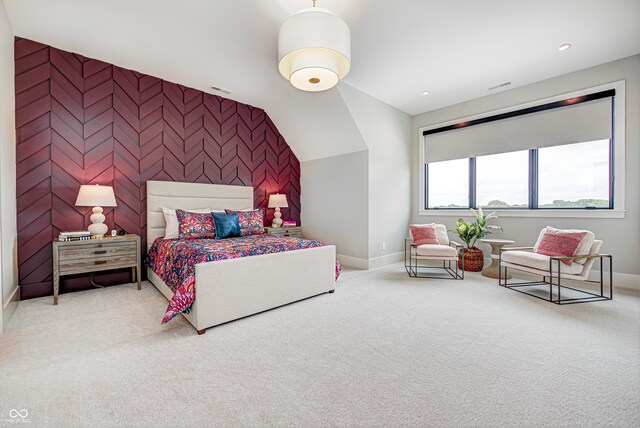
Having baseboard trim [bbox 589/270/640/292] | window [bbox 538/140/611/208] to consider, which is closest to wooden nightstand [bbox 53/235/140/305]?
window [bbox 538/140/611/208]

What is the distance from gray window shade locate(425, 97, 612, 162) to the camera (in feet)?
Answer: 12.1

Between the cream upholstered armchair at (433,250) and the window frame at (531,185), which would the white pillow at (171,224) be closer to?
the cream upholstered armchair at (433,250)

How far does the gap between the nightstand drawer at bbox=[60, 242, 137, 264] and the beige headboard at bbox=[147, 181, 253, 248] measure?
52 cm

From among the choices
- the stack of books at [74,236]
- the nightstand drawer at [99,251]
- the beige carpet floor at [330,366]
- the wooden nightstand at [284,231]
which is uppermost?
the stack of books at [74,236]

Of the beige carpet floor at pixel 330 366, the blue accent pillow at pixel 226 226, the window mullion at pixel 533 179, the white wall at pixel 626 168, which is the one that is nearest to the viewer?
the beige carpet floor at pixel 330 366

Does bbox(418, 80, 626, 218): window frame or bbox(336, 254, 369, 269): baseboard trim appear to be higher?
bbox(418, 80, 626, 218): window frame

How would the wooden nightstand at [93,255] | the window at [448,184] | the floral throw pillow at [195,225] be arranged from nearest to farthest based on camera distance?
1. the wooden nightstand at [93,255]
2. the floral throw pillow at [195,225]
3. the window at [448,184]

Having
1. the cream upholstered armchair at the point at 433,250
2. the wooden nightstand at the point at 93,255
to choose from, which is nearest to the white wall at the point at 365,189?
the cream upholstered armchair at the point at 433,250

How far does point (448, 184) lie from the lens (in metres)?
5.30

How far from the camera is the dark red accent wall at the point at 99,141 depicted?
3.12 m

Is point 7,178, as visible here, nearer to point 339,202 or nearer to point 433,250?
point 339,202

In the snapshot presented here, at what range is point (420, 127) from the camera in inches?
216

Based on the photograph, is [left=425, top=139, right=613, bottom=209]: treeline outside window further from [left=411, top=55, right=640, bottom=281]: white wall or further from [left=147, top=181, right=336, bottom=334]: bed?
[left=147, top=181, right=336, bottom=334]: bed

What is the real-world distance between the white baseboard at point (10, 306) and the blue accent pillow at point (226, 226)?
199 centimetres
